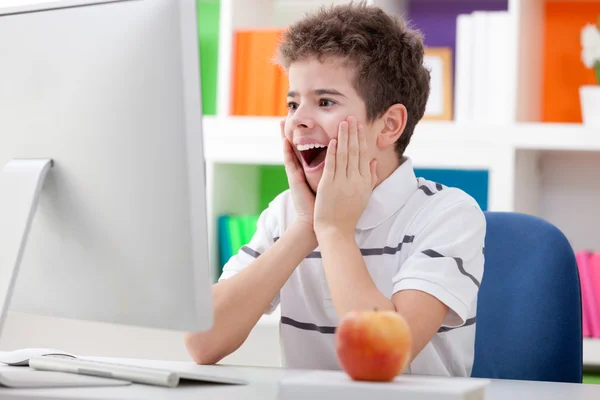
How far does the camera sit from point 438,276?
1.26 metres

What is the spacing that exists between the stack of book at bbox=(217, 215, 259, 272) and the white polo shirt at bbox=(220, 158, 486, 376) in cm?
106

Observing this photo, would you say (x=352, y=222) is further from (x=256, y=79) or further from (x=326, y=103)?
(x=256, y=79)


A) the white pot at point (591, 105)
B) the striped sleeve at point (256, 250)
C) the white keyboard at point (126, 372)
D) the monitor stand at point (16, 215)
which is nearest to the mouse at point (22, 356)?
the white keyboard at point (126, 372)

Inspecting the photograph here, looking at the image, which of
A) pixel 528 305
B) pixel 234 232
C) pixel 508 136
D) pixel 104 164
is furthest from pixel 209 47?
pixel 104 164

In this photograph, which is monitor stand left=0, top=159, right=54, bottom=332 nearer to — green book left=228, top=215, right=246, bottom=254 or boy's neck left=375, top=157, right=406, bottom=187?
boy's neck left=375, top=157, right=406, bottom=187

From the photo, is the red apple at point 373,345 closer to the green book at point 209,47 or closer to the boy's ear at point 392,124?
the boy's ear at point 392,124

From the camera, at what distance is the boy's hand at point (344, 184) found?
A: 4.50 feet

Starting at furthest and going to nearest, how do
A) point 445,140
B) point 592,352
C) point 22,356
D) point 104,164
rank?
point 445,140 < point 592,352 < point 22,356 < point 104,164

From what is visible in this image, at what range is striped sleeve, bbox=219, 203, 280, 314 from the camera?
4.92 ft

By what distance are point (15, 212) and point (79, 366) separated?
196 millimetres

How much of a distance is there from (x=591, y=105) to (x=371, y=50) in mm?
1106

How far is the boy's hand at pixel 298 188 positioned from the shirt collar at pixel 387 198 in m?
0.09

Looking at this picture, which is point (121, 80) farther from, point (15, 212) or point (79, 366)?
point (79, 366)

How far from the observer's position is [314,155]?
4.97ft
